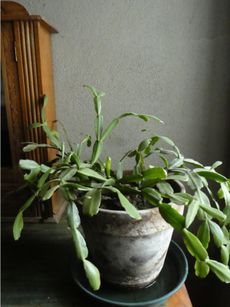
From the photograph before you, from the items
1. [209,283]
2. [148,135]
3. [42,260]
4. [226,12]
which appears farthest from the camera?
[209,283]

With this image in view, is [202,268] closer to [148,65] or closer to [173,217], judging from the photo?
[173,217]

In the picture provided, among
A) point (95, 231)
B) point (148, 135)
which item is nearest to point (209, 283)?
point (148, 135)

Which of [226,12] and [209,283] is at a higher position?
[226,12]

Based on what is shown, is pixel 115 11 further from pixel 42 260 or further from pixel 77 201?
pixel 42 260

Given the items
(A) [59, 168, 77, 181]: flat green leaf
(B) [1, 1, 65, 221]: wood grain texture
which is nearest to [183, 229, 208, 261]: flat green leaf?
(A) [59, 168, 77, 181]: flat green leaf

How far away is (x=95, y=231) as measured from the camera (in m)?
0.47

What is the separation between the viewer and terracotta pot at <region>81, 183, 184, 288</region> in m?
0.44

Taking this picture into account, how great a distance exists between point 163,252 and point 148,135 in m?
0.45

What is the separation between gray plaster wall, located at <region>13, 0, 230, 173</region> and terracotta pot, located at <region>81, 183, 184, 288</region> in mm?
444

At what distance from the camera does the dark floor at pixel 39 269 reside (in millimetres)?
501

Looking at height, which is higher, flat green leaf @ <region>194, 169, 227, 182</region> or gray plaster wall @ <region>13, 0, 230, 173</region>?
gray plaster wall @ <region>13, 0, 230, 173</region>

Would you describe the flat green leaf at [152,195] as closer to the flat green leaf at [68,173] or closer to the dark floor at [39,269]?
the flat green leaf at [68,173]

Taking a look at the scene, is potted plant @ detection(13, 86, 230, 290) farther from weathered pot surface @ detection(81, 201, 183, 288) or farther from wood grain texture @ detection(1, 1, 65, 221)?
wood grain texture @ detection(1, 1, 65, 221)

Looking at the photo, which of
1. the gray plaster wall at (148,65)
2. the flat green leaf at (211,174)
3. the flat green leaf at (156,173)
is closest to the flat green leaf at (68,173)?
the flat green leaf at (156,173)
